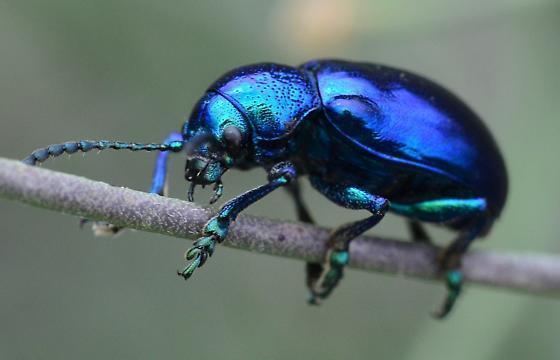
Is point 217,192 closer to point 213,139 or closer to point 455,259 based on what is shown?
point 213,139

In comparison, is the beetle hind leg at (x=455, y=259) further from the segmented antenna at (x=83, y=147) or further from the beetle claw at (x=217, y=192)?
the segmented antenna at (x=83, y=147)

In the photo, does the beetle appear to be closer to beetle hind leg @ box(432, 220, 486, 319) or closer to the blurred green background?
beetle hind leg @ box(432, 220, 486, 319)

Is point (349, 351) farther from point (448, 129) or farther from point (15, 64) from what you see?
point (15, 64)

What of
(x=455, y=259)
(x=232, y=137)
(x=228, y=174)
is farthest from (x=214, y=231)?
(x=228, y=174)

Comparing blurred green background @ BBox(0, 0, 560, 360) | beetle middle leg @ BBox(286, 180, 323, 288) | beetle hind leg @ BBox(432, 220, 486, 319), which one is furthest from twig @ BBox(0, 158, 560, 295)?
blurred green background @ BBox(0, 0, 560, 360)

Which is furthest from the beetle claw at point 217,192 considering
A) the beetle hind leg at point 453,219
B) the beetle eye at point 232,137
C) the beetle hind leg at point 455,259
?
the beetle hind leg at point 455,259

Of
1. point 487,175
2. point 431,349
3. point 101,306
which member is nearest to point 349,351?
point 431,349

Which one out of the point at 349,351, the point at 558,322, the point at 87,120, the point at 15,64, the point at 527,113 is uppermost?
the point at 527,113
